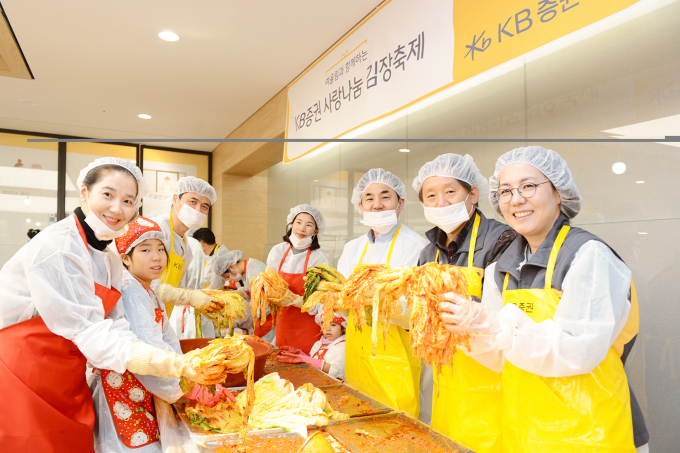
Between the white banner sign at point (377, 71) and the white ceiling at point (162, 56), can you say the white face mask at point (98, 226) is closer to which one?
the white banner sign at point (377, 71)

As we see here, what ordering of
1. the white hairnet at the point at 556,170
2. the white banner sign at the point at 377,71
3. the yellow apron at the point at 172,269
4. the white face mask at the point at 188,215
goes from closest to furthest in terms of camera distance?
the white hairnet at the point at 556,170, the white banner sign at the point at 377,71, the yellow apron at the point at 172,269, the white face mask at the point at 188,215

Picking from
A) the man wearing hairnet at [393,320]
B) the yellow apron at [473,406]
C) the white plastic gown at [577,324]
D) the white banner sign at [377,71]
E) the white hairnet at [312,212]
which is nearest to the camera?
the white plastic gown at [577,324]

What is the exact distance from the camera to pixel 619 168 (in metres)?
2.44

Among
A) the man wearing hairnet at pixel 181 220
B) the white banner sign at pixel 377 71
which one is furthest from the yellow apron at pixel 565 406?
the man wearing hairnet at pixel 181 220

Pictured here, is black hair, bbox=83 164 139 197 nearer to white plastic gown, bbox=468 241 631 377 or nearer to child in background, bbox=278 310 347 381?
child in background, bbox=278 310 347 381

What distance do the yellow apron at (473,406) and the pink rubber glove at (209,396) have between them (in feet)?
3.30

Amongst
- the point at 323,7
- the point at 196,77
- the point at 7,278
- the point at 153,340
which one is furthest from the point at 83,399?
the point at 196,77

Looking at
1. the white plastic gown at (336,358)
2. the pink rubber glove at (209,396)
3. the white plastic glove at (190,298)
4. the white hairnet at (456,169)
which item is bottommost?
the white plastic gown at (336,358)

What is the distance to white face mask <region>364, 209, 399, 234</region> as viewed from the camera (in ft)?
10.1

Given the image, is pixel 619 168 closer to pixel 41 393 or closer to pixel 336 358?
pixel 336 358

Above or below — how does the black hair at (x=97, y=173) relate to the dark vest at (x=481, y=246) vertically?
above

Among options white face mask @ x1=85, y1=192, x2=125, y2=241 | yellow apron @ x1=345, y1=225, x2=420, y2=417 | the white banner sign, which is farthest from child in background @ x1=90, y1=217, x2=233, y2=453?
the white banner sign

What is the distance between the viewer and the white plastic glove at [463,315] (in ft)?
4.88

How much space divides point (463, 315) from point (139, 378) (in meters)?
1.47
